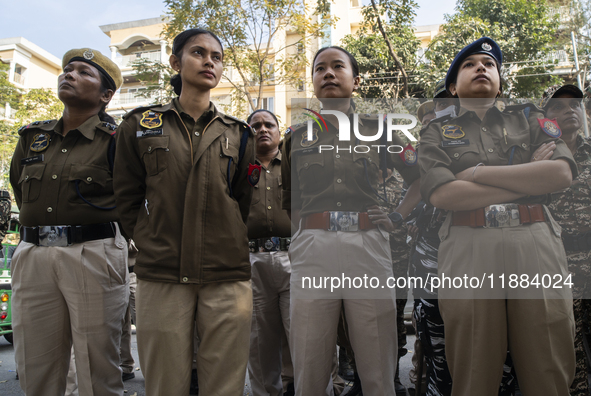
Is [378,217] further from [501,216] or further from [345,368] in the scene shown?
[345,368]

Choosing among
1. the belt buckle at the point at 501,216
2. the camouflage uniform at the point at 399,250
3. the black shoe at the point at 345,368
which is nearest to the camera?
the belt buckle at the point at 501,216

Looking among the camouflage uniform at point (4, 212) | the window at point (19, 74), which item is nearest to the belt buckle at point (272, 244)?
the camouflage uniform at point (4, 212)

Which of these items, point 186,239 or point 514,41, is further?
point 514,41

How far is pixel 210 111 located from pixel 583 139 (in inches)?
115

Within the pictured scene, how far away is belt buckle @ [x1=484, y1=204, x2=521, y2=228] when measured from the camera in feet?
6.38

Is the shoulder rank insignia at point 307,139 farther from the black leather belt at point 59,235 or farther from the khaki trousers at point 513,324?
the black leather belt at point 59,235

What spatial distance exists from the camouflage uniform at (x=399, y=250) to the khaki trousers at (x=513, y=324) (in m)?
1.28

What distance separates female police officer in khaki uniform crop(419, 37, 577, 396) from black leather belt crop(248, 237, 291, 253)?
139cm

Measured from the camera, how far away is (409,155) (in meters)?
2.56

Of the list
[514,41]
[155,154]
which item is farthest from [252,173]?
[514,41]

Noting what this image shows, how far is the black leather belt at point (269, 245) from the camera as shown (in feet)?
10.8

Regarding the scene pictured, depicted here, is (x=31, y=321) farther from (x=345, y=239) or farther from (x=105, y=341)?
(x=345, y=239)

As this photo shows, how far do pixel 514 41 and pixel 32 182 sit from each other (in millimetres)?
12678

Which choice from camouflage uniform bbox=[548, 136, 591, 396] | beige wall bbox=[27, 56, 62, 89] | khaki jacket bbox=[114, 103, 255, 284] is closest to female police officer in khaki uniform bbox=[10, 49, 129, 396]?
khaki jacket bbox=[114, 103, 255, 284]
